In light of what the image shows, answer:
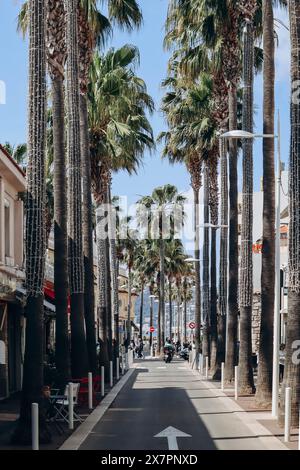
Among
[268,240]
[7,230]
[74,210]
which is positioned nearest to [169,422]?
[268,240]

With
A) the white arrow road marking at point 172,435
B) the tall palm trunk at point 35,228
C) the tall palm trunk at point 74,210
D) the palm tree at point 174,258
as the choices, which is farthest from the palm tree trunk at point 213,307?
the palm tree at point 174,258

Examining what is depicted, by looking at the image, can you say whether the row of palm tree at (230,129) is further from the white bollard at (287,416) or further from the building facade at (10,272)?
the building facade at (10,272)

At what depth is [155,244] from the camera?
88250 mm

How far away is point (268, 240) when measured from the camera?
26.8m

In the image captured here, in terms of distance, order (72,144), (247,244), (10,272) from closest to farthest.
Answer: (72,144) → (10,272) → (247,244)

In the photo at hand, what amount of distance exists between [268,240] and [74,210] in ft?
19.2

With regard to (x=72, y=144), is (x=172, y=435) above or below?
below

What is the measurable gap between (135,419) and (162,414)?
4.73 feet

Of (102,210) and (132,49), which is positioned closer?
(132,49)

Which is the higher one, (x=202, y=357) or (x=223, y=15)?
(x=223, y=15)

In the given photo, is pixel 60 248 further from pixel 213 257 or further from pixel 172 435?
pixel 213 257

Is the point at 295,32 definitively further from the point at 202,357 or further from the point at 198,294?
the point at 198,294

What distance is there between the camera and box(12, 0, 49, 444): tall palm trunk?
1889 cm
